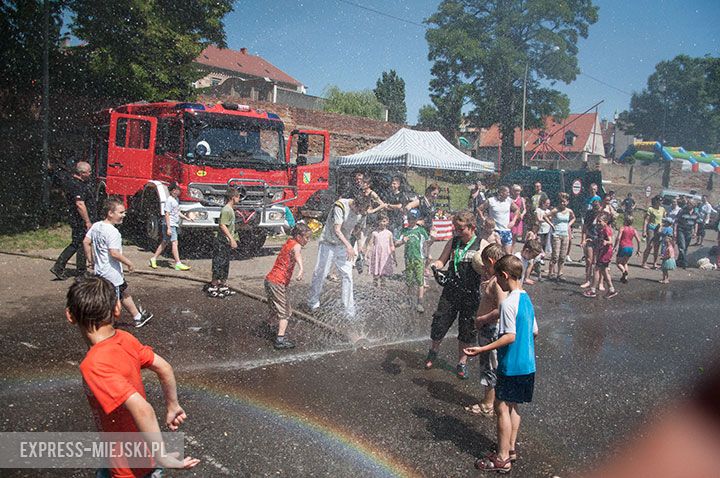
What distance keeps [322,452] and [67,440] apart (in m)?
1.86

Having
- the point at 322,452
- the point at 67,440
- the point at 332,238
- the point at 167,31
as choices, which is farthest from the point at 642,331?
the point at 167,31

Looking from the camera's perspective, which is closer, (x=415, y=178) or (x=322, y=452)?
(x=322, y=452)

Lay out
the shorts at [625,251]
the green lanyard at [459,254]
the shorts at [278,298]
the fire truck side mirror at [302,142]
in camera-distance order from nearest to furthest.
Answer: the green lanyard at [459,254], the shorts at [278,298], the shorts at [625,251], the fire truck side mirror at [302,142]

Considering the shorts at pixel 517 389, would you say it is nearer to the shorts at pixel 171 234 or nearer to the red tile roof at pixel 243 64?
the shorts at pixel 171 234

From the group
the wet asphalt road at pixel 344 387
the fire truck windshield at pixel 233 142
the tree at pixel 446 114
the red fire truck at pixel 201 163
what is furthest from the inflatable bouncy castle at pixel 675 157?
the red fire truck at pixel 201 163

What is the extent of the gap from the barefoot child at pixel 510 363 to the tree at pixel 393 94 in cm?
7036

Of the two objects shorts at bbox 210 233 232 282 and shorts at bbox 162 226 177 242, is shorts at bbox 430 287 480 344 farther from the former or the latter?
shorts at bbox 162 226 177 242

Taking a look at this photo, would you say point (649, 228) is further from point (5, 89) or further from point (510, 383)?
point (5, 89)

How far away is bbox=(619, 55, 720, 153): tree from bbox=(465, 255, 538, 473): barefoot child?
166 ft

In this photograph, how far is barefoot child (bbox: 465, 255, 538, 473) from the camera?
12.4 ft

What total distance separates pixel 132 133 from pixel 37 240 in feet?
11.0

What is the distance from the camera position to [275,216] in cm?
1185

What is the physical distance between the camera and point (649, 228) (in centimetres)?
Answer: 1418

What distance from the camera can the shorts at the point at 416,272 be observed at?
8320 millimetres
